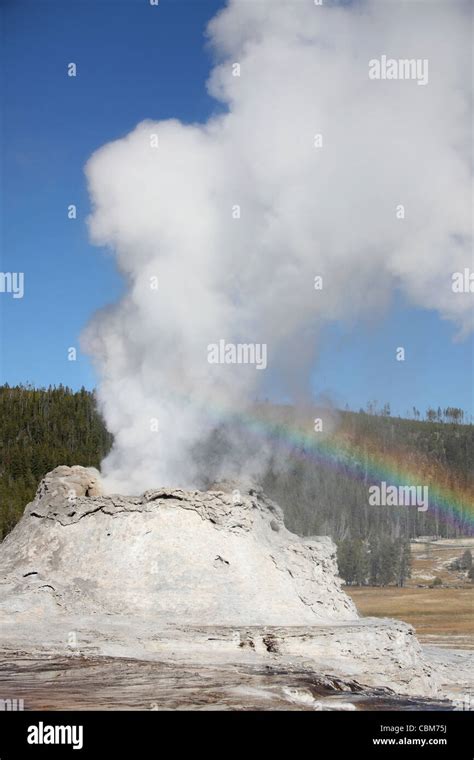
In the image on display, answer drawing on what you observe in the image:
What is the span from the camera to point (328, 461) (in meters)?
106

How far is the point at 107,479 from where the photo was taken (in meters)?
30.2

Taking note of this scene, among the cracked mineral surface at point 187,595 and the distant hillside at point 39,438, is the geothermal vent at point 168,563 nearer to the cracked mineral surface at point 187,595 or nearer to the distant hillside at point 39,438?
the cracked mineral surface at point 187,595

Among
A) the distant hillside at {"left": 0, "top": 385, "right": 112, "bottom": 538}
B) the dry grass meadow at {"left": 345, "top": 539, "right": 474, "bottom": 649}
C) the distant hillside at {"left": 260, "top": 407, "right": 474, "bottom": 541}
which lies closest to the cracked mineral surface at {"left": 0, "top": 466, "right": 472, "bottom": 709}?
the dry grass meadow at {"left": 345, "top": 539, "right": 474, "bottom": 649}

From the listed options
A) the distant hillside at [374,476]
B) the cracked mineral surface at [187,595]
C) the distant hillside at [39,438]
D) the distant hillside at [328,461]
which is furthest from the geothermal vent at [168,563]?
the distant hillside at [374,476]

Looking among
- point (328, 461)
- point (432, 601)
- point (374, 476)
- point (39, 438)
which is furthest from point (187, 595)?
point (374, 476)

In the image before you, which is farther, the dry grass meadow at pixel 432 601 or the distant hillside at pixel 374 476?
the distant hillside at pixel 374 476

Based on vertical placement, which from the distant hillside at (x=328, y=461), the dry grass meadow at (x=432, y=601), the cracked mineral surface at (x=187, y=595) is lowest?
the dry grass meadow at (x=432, y=601)

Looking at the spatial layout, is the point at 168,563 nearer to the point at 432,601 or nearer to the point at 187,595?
the point at 187,595

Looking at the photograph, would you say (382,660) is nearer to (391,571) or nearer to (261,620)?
(261,620)

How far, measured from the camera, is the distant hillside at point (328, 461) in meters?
85.6

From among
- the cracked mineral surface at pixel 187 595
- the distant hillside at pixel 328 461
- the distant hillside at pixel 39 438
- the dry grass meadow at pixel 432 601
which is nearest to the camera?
the cracked mineral surface at pixel 187 595

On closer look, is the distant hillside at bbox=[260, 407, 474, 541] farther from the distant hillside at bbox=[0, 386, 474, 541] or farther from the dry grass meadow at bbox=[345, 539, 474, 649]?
the dry grass meadow at bbox=[345, 539, 474, 649]

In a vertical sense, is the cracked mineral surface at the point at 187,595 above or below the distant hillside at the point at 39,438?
below
